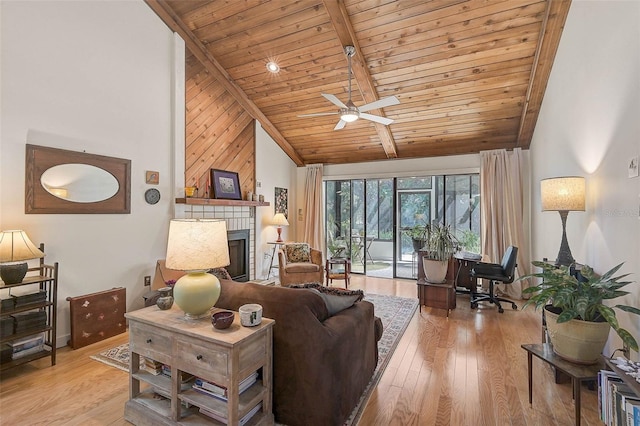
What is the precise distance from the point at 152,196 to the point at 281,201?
9.56ft

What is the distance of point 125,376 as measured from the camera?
2469 mm

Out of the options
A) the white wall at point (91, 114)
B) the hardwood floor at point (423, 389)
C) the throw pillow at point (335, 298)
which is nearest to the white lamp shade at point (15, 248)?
the white wall at point (91, 114)

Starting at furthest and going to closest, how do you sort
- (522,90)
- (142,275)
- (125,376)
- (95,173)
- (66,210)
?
(522,90)
(142,275)
(95,173)
(66,210)
(125,376)

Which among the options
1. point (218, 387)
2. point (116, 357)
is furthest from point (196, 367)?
point (116, 357)

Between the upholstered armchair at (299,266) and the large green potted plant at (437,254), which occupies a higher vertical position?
the large green potted plant at (437,254)

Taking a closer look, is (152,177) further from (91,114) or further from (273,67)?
(273,67)

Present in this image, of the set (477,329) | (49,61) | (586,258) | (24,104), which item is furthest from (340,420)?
(49,61)

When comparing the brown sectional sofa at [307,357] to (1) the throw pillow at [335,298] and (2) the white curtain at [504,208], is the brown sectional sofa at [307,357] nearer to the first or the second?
(1) the throw pillow at [335,298]

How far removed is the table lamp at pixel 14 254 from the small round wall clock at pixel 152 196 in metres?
1.36

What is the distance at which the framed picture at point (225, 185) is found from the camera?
4.68 metres

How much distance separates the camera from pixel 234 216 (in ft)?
16.7

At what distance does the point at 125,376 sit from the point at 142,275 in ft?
4.96

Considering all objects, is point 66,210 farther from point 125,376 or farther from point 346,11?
point 346,11

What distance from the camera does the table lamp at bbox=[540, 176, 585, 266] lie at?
8.56ft
